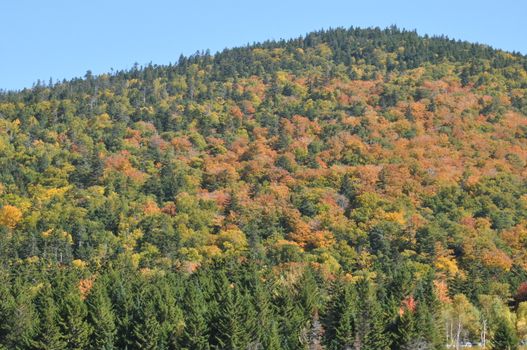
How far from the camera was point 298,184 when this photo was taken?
553 feet

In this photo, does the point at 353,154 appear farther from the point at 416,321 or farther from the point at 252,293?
the point at 416,321

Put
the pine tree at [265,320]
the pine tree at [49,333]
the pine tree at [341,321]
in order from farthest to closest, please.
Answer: the pine tree at [341,321] → the pine tree at [49,333] → the pine tree at [265,320]

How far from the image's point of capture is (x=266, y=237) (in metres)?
147

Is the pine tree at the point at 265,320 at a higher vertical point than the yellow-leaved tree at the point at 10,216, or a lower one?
lower

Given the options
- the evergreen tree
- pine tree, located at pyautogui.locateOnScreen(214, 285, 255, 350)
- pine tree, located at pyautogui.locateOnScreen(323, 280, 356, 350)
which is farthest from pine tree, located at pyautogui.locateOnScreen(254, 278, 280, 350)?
the evergreen tree

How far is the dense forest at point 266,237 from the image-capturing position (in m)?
78.3

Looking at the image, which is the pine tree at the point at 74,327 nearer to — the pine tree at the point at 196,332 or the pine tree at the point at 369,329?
the pine tree at the point at 196,332

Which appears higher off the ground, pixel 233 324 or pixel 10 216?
pixel 10 216

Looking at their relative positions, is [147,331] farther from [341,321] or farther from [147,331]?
[341,321]

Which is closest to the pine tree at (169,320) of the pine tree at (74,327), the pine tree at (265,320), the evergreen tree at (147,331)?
the evergreen tree at (147,331)

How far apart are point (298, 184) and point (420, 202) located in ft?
81.0

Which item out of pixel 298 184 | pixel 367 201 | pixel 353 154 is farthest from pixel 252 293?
pixel 353 154

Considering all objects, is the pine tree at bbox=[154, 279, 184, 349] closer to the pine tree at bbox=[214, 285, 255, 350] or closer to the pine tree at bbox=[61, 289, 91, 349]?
the pine tree at bbox=[214, 285, 255, 350]

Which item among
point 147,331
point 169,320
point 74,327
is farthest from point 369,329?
point 74,327
